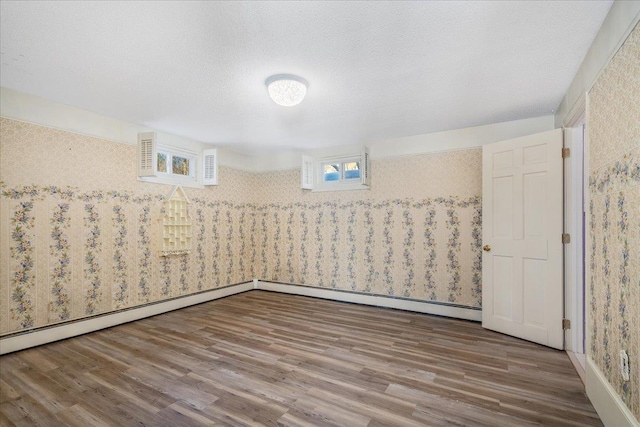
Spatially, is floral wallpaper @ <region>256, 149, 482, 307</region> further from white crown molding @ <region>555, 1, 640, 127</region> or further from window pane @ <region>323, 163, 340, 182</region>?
white crown molding @ <region>555, 1, 640, 127</region>

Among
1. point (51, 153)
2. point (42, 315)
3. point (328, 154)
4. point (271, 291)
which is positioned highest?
point (328, 154)

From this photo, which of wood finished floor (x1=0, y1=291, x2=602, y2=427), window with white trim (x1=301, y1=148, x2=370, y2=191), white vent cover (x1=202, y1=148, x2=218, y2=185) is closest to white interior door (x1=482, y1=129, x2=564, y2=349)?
wood finished floor (x1=0, y1=291, x2=602, y2=427)

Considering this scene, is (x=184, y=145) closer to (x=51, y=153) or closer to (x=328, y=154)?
(x=51, y=153)

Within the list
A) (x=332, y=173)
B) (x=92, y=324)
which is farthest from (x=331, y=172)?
(x=92, y=324)

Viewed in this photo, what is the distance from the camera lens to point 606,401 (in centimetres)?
181

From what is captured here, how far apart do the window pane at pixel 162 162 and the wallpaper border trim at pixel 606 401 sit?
498 centimetres

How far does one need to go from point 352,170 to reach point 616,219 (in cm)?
358

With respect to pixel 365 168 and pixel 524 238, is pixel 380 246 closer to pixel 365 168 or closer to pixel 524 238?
pixel 365 168

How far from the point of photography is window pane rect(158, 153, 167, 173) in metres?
4.31

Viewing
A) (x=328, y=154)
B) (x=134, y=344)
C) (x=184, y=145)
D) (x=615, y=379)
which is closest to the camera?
(x=615, y=379)

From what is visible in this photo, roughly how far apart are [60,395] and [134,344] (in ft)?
3.03

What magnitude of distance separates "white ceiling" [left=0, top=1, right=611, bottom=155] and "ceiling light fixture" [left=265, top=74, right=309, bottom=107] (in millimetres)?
80

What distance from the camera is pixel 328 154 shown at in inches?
202

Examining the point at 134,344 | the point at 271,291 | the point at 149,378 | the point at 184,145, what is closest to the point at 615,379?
the point at 149,378
